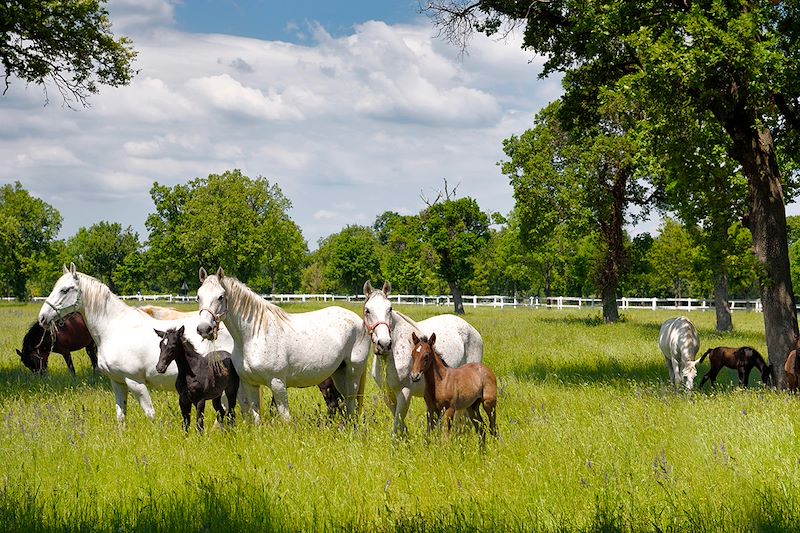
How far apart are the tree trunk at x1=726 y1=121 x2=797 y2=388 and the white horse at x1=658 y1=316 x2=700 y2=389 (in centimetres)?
155

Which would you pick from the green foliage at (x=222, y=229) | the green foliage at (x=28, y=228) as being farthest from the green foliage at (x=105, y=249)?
the green foliage at (x=222, y=229)

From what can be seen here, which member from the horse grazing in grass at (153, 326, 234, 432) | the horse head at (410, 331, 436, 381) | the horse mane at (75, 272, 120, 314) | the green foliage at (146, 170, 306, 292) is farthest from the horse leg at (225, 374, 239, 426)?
the green foliage at (146, 170, 306, 292)

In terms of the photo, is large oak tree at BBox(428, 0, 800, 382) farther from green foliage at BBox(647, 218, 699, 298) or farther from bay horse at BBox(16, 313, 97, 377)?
green foliage at BBox(647, 218, 699, 298)

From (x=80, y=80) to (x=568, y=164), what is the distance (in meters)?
23.0

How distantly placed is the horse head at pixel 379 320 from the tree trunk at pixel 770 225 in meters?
8.36

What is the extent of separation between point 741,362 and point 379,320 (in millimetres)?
9377

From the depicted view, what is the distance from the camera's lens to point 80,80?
18.2 metres

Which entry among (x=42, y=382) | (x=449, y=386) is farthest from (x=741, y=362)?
(x=42, y=382)

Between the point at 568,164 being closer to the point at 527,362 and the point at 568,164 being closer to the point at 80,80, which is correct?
the point at 527,362

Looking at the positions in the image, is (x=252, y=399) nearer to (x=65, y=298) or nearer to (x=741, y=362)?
(x=65, y=298)

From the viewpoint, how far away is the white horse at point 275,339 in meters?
9.24

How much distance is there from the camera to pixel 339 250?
9212 cm

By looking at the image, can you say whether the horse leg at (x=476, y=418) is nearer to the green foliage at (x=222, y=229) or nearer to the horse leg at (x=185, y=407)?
the horse leg at (x=185, y=407)

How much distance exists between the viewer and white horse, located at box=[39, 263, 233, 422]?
1021cm
